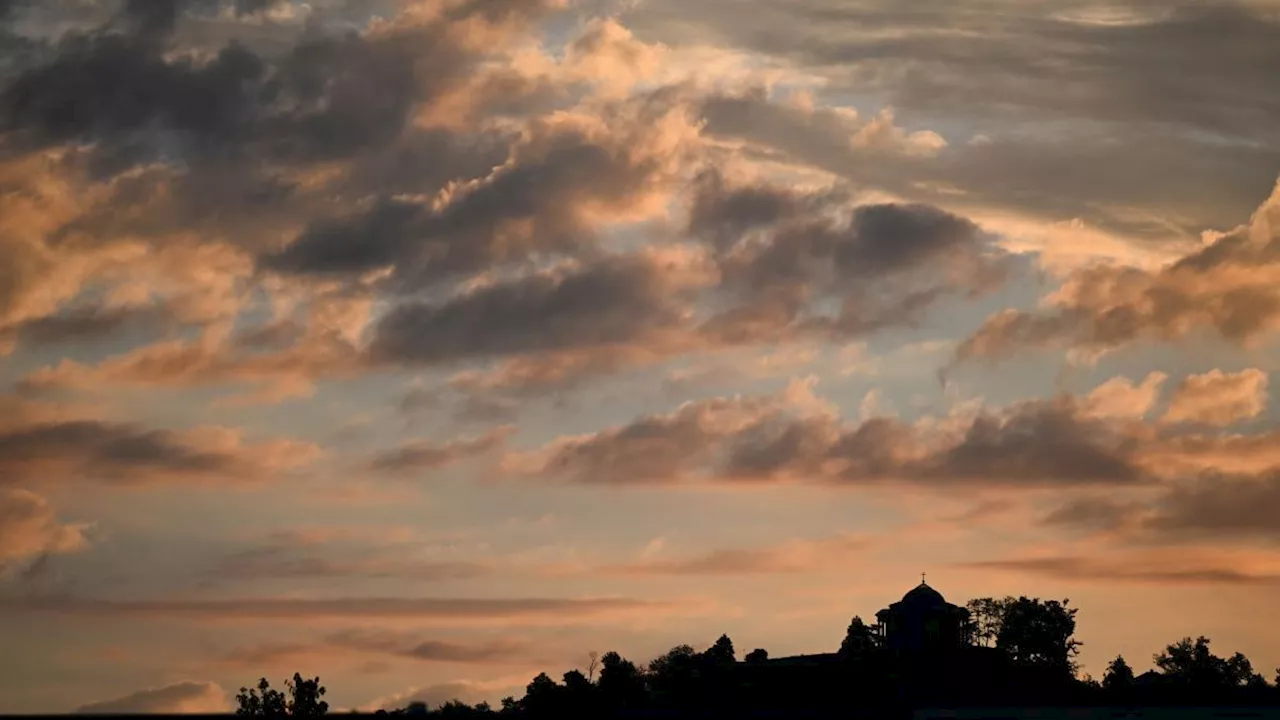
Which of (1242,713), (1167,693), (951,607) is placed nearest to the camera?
(1242,713)

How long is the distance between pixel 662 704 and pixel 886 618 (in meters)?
44.2

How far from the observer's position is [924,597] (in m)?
179

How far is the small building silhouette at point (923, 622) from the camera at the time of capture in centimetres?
17550

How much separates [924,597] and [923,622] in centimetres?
297

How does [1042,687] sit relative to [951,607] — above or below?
below

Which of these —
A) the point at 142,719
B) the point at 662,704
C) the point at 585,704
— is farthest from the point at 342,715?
the point at 585,704

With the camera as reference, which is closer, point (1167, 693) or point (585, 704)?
point (1167, 693)

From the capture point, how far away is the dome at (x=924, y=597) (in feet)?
584

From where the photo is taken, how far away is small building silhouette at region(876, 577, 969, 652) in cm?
17550

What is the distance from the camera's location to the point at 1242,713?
110938 mm

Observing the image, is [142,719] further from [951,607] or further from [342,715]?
[951,607]

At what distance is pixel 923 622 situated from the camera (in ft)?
581

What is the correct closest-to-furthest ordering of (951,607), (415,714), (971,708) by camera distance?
(415,714)
(971,708)
(951,607)

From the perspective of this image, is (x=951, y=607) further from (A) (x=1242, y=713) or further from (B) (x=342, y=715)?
(B) (x=342, y=715)
